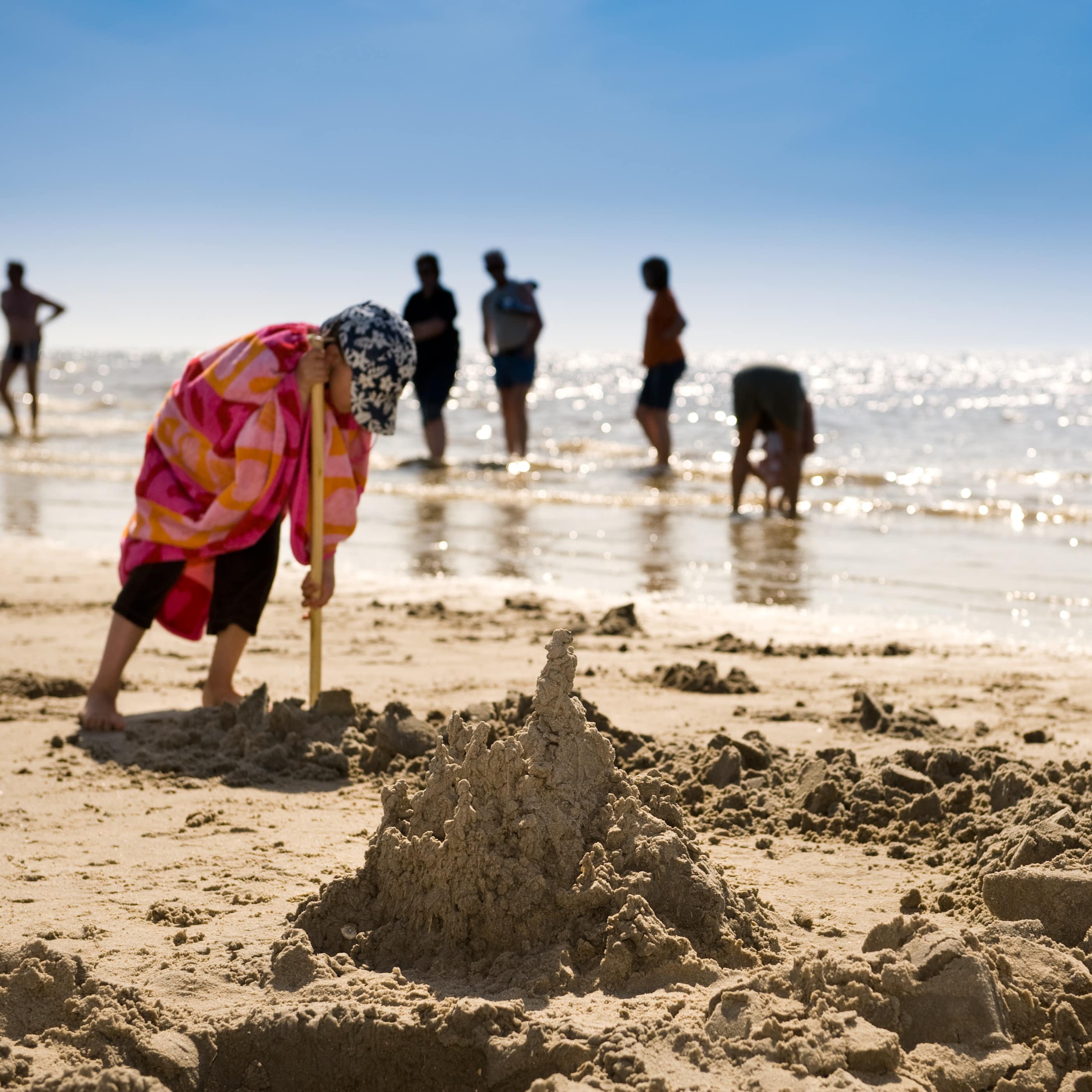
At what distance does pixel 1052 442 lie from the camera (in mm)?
21969

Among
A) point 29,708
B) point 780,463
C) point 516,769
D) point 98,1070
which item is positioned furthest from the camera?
point 780,463

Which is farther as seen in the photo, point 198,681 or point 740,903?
point 198,681

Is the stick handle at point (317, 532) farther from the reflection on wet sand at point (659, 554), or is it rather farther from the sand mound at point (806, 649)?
the reflection on wet sand at point (659, 554)

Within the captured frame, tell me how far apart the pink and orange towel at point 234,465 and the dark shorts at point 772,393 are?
5.96 metres

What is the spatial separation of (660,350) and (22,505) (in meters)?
6.17

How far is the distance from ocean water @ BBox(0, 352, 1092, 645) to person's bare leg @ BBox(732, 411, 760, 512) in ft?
0.78

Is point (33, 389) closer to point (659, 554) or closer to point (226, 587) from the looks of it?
point (659, 554)

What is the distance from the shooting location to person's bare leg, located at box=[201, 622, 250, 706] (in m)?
4.29

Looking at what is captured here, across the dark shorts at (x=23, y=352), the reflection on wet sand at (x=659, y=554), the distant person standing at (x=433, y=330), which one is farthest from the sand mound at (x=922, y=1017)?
the dark shorts at (x=23, y=352)

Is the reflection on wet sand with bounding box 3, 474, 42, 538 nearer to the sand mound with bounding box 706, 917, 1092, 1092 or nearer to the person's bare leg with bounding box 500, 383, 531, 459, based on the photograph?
the person's bare leg with bounding box 500, 383, 531, 459

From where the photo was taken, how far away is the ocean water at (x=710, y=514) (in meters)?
7.11

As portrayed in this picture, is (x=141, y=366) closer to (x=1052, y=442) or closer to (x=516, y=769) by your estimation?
(x=1052, y=442)

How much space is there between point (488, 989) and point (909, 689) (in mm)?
2956

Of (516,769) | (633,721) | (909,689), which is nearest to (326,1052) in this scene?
(516,769)
